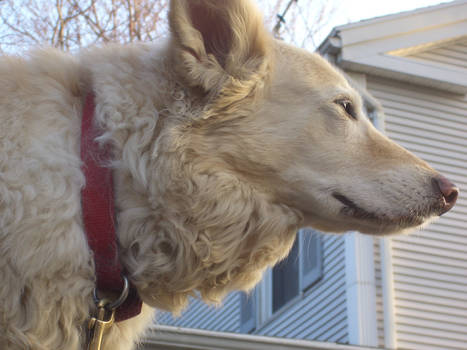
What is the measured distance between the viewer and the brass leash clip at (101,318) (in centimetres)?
240

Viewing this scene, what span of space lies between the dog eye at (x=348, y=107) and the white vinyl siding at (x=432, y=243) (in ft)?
19.1

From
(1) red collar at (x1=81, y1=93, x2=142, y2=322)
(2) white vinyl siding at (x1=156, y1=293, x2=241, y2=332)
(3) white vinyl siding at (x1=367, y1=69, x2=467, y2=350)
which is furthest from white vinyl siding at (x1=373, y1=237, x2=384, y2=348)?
(1) red collar at (x1=81, y1=93, x2=142, y2=322)

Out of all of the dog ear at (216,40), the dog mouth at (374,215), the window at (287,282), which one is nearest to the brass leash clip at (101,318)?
the dog ear at (216,40)

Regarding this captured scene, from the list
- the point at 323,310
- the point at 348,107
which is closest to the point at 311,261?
the point at 323,310

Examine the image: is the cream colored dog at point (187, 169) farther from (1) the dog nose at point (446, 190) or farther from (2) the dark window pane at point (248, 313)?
(2) the dark window pane at point (248, 313)

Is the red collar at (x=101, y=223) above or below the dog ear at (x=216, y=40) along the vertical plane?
below

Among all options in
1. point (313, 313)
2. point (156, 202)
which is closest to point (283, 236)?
point (156, 202)

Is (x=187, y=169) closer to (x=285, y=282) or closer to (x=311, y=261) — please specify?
(x=311, y=261)

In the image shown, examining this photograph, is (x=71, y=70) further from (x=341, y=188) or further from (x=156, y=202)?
(x=341, y=188)

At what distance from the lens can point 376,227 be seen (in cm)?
291

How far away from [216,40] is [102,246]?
3.43ft

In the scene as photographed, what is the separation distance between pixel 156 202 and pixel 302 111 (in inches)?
33.1

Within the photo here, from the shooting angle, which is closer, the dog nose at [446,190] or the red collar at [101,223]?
the red collar at [101,223]

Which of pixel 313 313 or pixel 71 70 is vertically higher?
pixel 71 70
